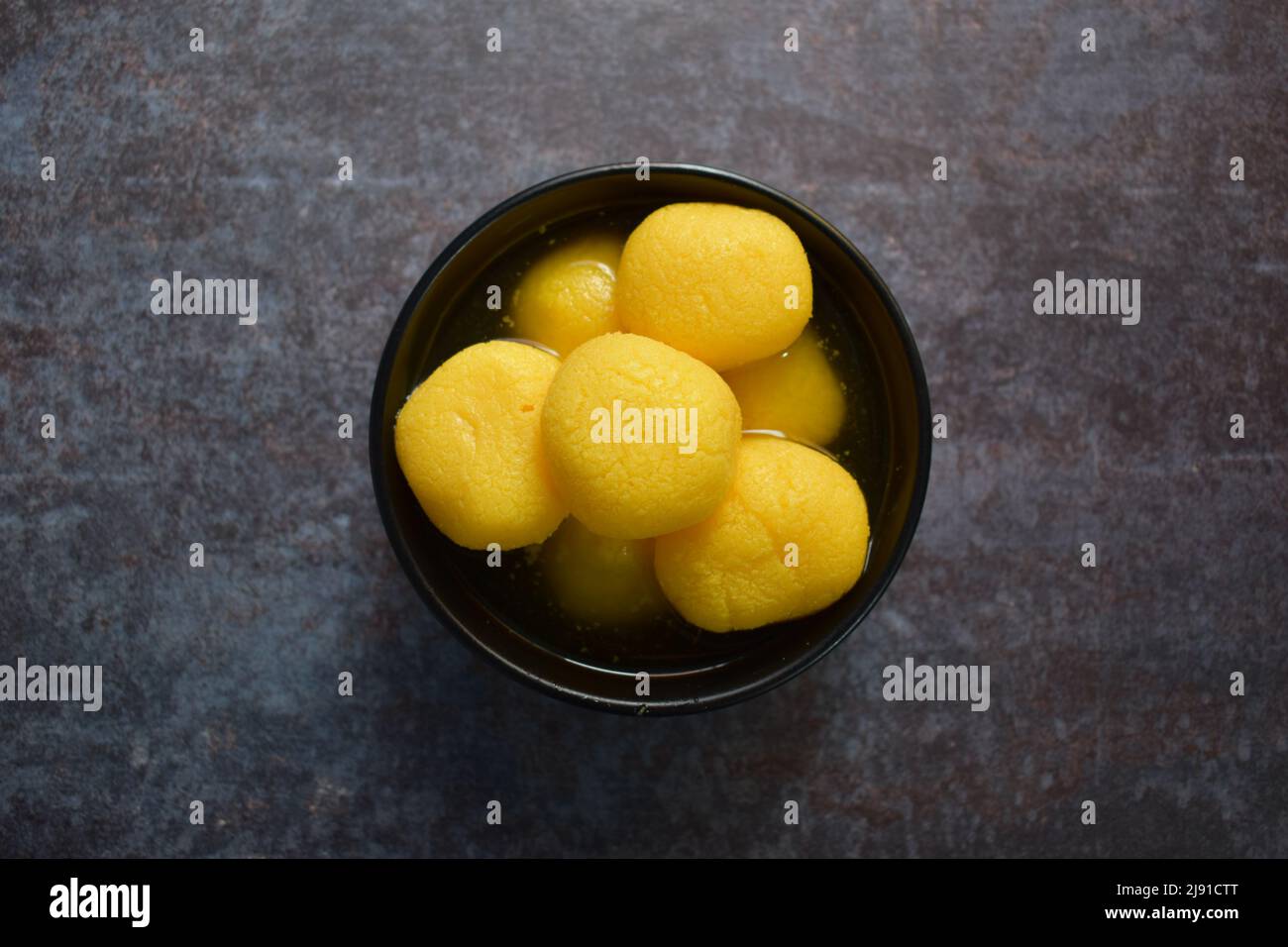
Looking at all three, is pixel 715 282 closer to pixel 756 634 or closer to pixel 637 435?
pixel 637 435

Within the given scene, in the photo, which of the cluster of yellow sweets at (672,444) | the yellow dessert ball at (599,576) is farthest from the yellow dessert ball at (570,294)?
the yellow dessert ball at (599,576)

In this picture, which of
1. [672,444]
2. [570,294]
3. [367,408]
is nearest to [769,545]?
[672,444]

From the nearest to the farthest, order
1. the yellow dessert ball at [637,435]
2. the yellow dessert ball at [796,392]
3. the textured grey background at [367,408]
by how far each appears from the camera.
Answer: the yellow dessert ball at [637,435], the yellow dessert ball at [796,392], the textured grey background at [367,408]

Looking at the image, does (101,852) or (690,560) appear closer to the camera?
(690,560)

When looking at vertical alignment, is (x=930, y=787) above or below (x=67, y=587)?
below

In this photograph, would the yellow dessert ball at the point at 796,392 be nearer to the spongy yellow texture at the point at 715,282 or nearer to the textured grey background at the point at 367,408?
the spongy yellow texture at the point at 715,282

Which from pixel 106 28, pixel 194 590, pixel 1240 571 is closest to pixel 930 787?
pixel 1240 571
